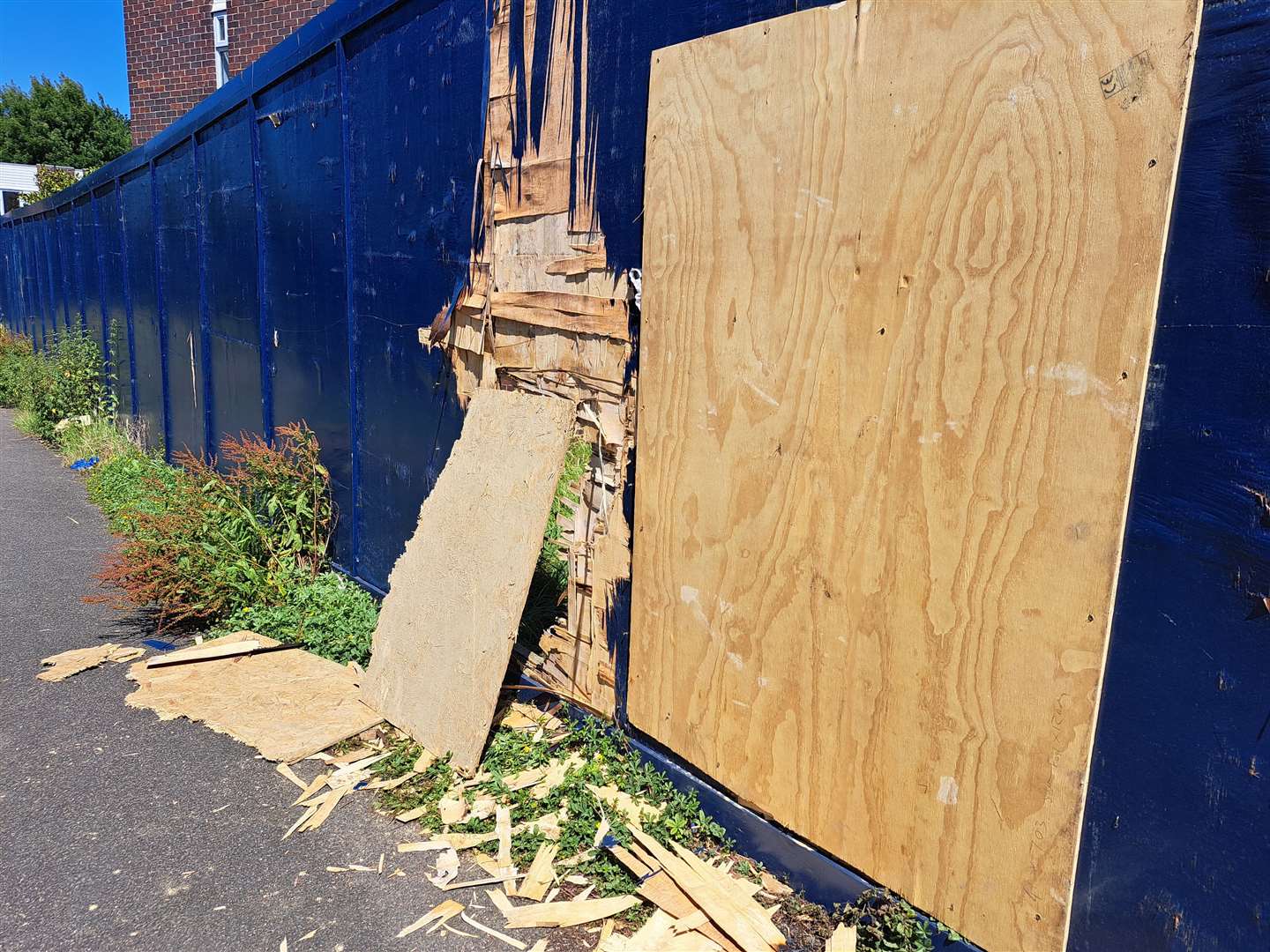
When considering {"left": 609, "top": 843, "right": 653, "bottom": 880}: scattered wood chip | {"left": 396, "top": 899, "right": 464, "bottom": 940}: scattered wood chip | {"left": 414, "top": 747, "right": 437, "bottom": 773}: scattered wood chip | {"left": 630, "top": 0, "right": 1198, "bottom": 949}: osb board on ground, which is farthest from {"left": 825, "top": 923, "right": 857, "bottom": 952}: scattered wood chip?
{"left": 414, "top": 747, "right": 437, "bottom": 773}: scattered wood chip

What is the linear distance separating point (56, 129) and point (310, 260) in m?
50.3

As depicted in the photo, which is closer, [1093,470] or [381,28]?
[1093,470]

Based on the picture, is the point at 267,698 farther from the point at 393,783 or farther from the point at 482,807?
the point at 482,807

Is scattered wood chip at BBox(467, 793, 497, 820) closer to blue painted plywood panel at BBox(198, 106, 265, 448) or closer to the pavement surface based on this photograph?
the pavement surface

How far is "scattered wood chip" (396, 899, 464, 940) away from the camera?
2836mm

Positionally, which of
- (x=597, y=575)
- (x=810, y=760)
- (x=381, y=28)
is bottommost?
(x=810, y=760)

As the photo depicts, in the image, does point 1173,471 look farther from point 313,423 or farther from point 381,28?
point 313,423

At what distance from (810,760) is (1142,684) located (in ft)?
3.33

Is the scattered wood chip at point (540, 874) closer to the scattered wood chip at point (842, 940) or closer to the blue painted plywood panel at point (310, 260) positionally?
the scattered wood chip at point (842, 940)

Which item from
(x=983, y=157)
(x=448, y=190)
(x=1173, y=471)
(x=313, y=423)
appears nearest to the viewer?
(x=1173, y=471)

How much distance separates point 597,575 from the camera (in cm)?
352

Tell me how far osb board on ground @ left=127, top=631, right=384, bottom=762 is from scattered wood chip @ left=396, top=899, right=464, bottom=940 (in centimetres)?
132

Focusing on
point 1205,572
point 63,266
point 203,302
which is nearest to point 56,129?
point 63,266

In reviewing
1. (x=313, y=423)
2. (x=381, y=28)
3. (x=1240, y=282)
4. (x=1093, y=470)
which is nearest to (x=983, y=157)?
(x=1240, y=282)
